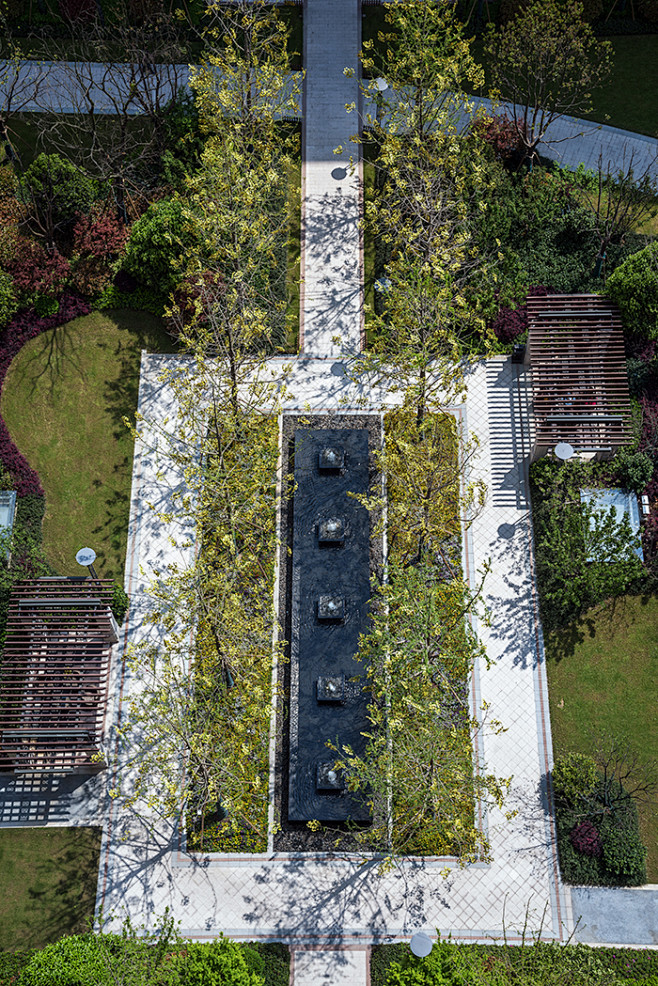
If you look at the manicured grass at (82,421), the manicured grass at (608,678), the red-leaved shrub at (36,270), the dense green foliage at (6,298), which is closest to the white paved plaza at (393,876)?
the manicured grass at (608,678)

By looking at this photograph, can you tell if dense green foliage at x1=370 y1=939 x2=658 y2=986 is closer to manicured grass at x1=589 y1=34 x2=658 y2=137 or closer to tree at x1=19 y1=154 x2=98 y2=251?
tree at x1=19 y1=154 x2=98 y2=251

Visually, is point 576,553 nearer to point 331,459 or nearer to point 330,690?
point 331,459

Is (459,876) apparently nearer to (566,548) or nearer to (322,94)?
(566,548)

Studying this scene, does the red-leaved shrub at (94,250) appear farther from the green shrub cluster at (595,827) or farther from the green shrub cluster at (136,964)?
the green shrub cluster at (595,827)

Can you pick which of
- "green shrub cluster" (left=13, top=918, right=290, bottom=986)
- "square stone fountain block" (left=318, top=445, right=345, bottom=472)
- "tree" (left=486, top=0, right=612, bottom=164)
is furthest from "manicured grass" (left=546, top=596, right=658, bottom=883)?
"tree" (left=486, top=0, right=612, bottom=164)

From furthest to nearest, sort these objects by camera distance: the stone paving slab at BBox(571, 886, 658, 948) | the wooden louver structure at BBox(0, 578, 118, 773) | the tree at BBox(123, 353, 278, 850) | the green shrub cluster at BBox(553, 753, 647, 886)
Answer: the wooden louver structure at BBox(0, 578, 118, 773), the green shrub cluster at BBox(553, 753, 647, 886), the stone paving slab at BBox(571, 886, 658, 948), the tree at BBox(123, 353, 278, 850)
